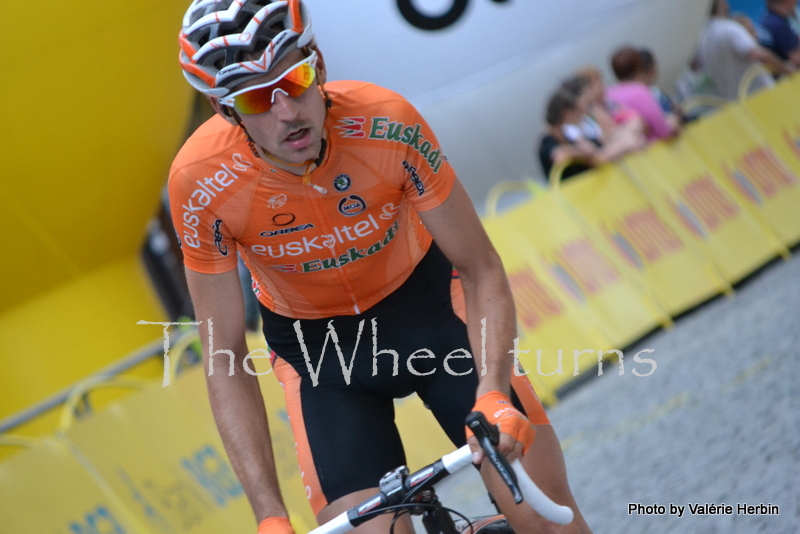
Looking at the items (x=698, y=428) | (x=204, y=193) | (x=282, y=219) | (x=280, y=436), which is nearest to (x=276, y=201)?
(x=282, y=219)

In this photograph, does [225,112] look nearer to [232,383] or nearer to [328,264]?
[328,264]

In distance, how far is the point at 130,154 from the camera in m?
7.50

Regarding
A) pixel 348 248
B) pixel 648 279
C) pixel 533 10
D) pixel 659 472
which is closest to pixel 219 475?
pixel 659 472

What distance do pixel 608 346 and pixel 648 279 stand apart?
80cm

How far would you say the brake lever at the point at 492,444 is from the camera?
240 centimetres

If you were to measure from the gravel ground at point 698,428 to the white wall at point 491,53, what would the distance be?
3.32 meters

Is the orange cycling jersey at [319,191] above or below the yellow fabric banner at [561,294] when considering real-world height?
above

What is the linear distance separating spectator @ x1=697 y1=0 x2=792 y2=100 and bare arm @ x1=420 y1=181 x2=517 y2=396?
859cm

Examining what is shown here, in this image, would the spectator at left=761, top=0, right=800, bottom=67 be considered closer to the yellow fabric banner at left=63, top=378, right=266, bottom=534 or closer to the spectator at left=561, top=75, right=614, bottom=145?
the spectator at left=561, top=75, right=614, bottom=145

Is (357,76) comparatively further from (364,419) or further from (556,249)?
(364,419)

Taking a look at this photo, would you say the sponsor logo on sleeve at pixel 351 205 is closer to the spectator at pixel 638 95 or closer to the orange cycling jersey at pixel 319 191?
the orange cycling jersey at pixel 319 191

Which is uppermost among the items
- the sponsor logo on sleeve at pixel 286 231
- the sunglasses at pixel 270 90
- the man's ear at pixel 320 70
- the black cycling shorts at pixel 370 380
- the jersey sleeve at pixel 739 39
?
the sunglasses at pixel 270 90

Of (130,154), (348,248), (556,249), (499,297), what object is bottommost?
(556,249)

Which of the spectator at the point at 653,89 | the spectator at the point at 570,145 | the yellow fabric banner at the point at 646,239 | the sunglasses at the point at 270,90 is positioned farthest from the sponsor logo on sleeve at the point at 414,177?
the spectator at the point at 653,89
